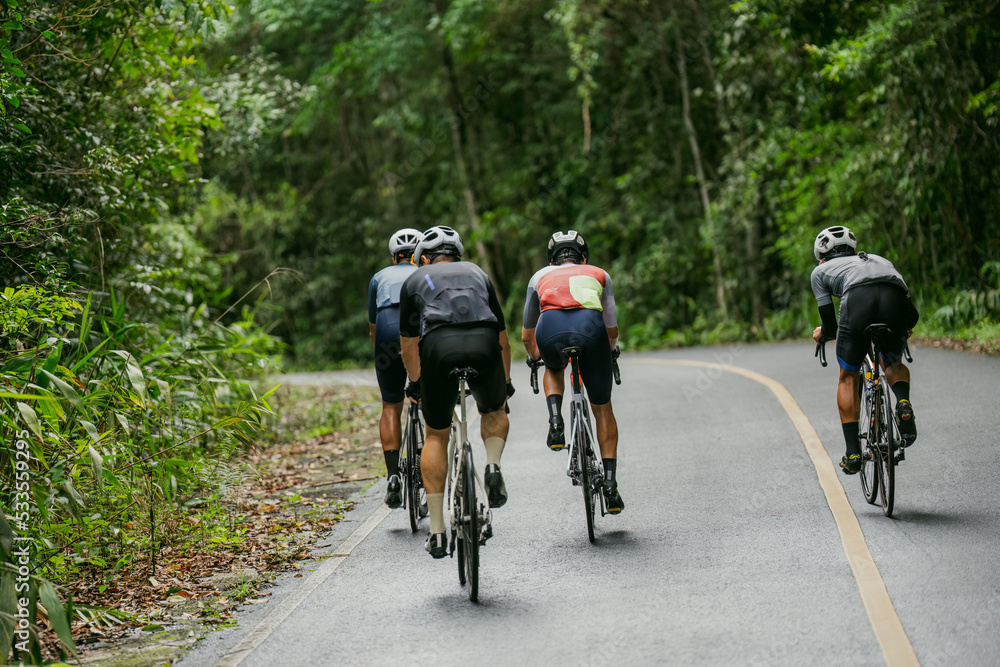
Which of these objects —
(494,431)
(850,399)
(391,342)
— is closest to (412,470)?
(391,342)

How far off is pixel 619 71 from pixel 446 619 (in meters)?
28.0

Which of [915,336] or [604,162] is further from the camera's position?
[604,162]

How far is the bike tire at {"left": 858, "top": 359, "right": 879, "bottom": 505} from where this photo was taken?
25.1 ft

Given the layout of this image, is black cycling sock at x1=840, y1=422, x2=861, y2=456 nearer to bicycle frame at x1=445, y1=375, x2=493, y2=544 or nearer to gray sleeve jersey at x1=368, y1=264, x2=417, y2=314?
bicycle frame at x1=445, y1=375, x2=493, y2=544

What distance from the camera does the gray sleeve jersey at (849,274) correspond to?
768cm

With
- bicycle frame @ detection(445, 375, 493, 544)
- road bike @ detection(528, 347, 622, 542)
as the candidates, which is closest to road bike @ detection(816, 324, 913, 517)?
road bike @ detection(528, 347, 622, 542)

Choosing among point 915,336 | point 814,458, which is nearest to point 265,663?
point 814,458

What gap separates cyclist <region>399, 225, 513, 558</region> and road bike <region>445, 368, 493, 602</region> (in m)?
0.08

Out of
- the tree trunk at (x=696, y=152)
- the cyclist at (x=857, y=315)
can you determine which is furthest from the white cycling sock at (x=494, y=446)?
the tree trunk at (x=696, y=152)

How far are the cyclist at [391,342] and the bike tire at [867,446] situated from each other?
12.1 feet

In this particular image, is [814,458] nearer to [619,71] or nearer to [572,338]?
[572,338]

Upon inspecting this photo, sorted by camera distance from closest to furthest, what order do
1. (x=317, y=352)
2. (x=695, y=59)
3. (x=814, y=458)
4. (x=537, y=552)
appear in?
1. (x=537, y=552)
2. (x=814, y=458)
3. (x=695, y=59)
4. (x=317, y=352)

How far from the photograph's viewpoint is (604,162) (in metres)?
32.6

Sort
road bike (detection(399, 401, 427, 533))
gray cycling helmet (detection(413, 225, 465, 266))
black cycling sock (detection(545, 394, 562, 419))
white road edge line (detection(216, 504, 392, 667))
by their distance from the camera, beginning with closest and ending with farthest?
white road edge line (detection(216, 504, 392, 667)) < gray cycling helmet (detection(413, 225, 465, 266)) < black cycling sock (detection(545, 394, 562, 419)) < road bike (detection(399, 401, 427, 533))
